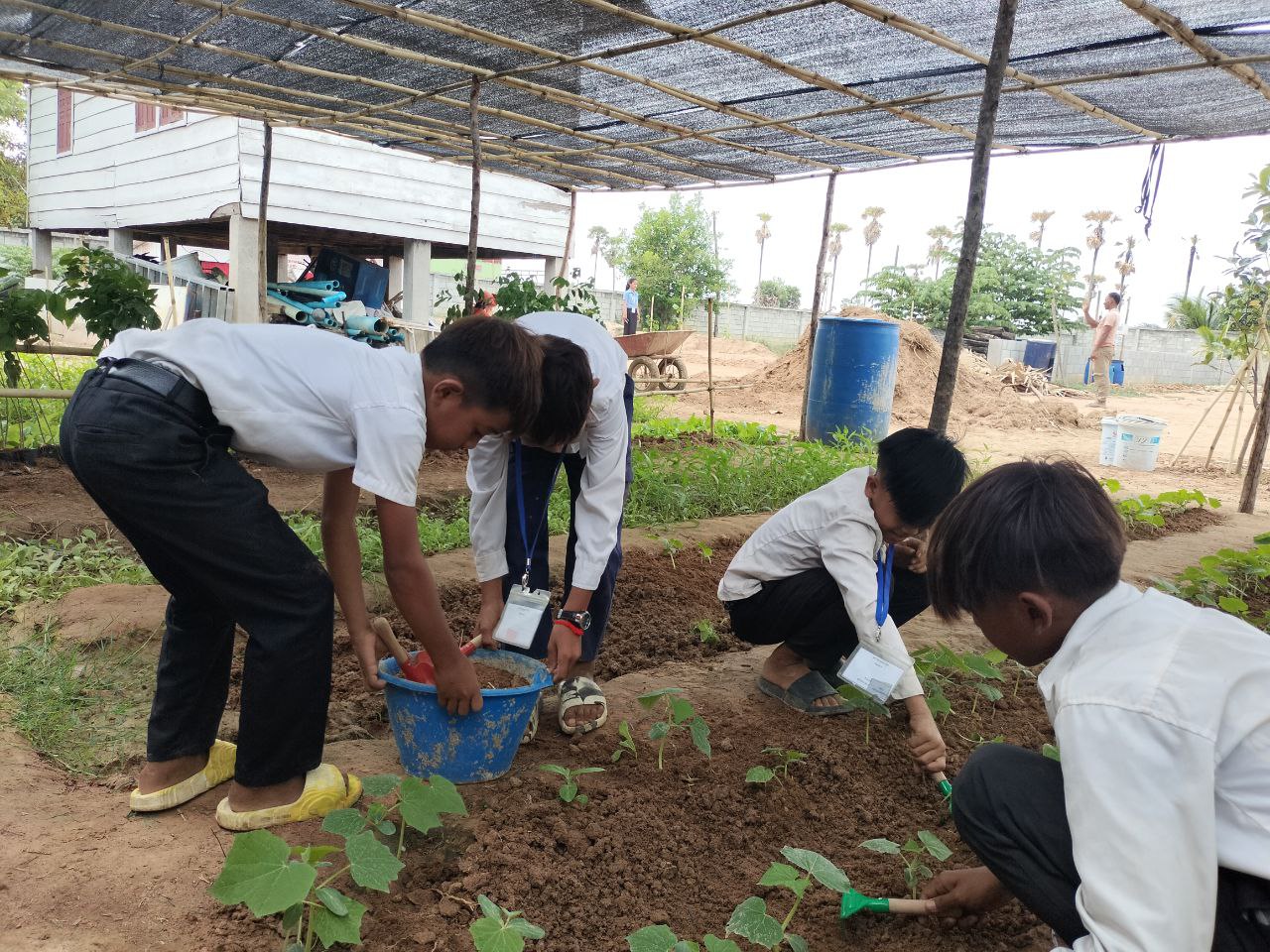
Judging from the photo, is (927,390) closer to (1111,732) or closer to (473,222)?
(473,222)

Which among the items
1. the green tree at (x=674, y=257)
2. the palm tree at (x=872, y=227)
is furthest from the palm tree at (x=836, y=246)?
the green tree at (x=674, y=257)

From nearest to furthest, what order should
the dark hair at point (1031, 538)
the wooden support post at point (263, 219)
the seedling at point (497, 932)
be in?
the dark hair at point (1031, 538) < the seedling at point (497, 932) < the wooden support post at point (263, 219)

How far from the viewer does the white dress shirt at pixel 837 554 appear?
2131 mm

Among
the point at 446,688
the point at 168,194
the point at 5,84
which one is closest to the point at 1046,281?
the point at 168,194

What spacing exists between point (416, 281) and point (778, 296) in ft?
129

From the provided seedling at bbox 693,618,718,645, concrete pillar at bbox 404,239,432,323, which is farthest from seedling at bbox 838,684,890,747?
concrete pillar at bbox 404,239,432,323

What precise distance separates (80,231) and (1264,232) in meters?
14.3

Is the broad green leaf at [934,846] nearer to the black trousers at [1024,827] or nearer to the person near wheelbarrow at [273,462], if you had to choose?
the black trousers at [1024,827]

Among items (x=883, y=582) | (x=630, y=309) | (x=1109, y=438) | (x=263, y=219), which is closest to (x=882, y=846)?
(x=883, y=582)

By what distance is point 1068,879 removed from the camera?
4.20 ft

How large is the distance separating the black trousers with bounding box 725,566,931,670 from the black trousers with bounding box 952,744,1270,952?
93cm

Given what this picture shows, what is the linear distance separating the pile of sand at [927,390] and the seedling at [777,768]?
9849 millimetres

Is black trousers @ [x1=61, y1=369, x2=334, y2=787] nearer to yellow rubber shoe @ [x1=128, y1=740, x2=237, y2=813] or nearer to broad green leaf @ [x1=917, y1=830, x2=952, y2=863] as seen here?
yellow rubber shoe @ [x1=128, y1=740, x2=237, y2=813]

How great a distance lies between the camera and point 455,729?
1.93 meters
